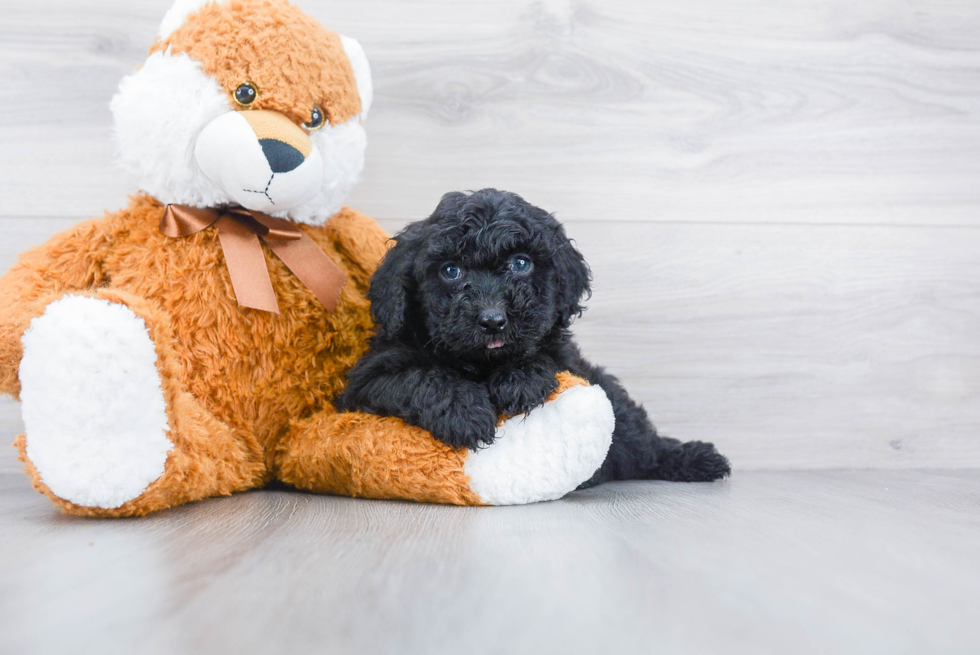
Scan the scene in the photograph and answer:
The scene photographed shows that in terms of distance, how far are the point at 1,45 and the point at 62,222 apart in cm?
32

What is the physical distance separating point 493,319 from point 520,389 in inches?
4.1

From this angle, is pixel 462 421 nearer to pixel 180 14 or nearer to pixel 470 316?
pixel 470 316

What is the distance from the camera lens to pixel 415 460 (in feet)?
2.83

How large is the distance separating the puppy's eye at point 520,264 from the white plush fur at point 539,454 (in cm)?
17

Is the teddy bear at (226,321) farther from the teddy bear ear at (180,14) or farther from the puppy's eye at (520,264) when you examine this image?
the puppy's eye at (520,264)

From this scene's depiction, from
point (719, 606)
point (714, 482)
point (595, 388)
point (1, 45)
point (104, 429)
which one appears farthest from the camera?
point (1, 45)

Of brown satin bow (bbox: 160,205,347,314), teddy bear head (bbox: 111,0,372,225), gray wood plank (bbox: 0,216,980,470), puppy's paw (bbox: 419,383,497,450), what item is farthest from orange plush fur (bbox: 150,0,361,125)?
gray wood plank (bbox: 0,216,980,470)

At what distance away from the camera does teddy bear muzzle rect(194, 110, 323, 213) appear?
88cm

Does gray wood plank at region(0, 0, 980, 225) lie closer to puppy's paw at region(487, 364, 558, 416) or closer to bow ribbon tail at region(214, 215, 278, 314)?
bow ribbon tail at region(214, 215, 278, 314)

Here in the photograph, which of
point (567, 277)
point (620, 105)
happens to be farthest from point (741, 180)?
point (567, 277)

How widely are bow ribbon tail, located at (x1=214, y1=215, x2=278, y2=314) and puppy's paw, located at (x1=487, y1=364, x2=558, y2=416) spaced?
321mm

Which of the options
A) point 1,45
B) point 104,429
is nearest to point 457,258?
→ point 104,429

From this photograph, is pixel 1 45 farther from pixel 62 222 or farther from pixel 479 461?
pixel 479 461

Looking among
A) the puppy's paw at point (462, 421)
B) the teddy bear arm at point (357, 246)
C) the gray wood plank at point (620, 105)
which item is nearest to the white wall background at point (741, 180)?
the gray wood plank at point (620, 105)
